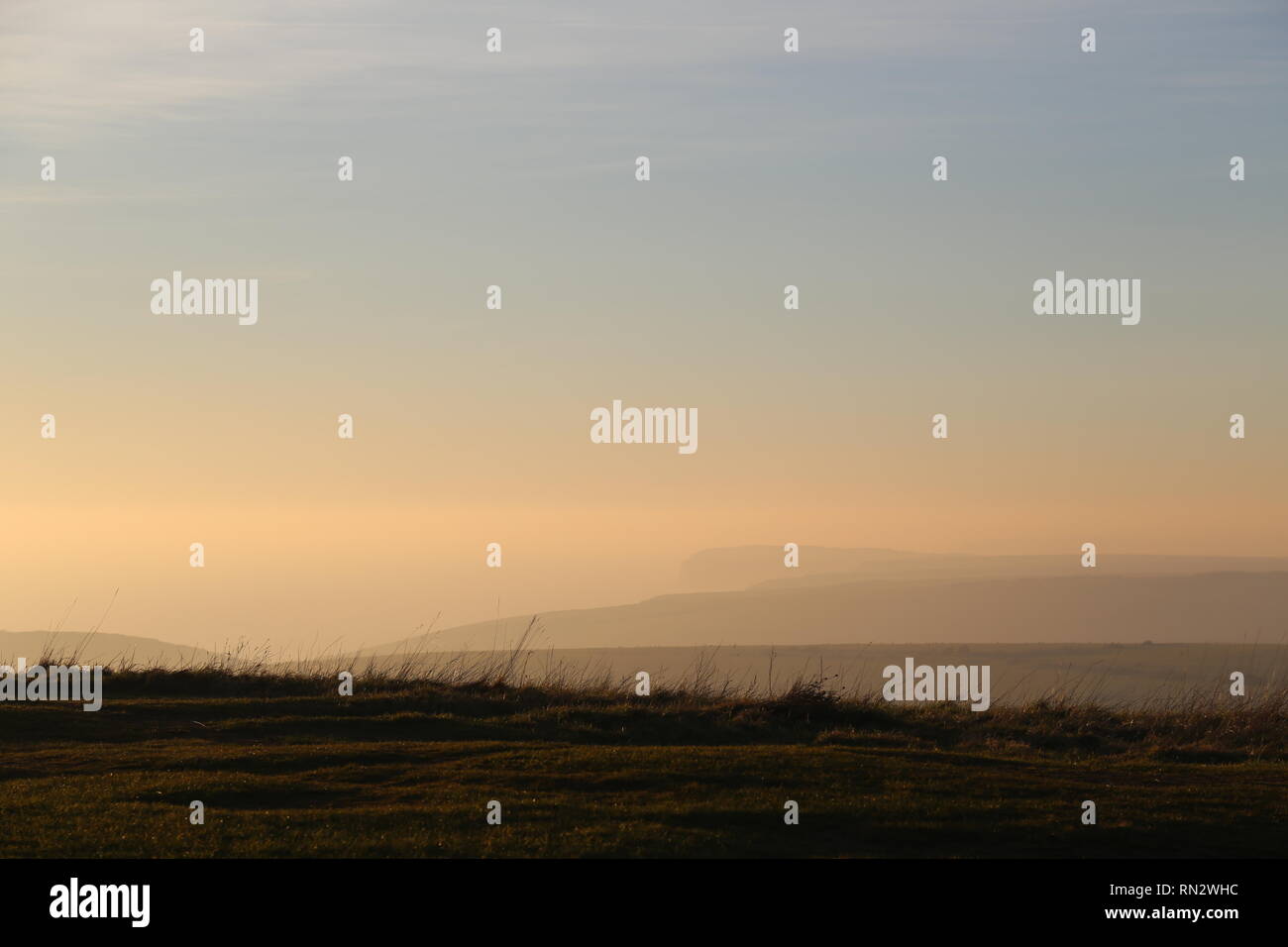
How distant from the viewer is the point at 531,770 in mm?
17266

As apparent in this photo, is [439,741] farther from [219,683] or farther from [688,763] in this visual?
[219,683]

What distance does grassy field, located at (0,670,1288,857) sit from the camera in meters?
13.3

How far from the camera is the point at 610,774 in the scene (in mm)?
16781

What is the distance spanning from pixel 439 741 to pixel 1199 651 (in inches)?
2251

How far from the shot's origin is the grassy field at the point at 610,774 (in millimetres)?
13305

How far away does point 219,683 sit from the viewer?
26750 mm
